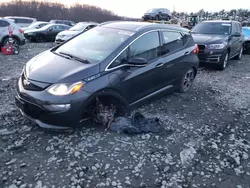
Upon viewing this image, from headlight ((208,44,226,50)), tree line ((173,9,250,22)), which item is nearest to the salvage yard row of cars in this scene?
headlight ((208,44,226,50))

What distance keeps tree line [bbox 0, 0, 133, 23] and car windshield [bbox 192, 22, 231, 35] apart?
1598 inches

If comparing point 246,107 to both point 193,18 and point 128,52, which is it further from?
point 193,18

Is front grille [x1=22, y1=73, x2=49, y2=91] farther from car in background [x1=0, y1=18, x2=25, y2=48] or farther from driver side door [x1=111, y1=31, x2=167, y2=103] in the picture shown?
car in background [x1=0, y1=18, x2=25, y2=48]

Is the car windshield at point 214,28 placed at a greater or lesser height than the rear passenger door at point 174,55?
greater

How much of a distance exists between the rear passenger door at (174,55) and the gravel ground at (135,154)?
2.41 feet

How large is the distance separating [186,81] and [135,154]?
306 cm

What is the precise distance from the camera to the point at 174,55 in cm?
491

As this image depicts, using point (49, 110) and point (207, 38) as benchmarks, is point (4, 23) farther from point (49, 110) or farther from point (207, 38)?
point (49, 110)

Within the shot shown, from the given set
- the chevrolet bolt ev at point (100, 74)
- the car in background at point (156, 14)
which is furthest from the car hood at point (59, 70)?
the car in background at point (156, 14)

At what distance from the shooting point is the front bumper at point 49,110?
10.7ft

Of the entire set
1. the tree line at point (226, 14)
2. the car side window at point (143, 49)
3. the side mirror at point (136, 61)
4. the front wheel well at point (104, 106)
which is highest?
the tree line at point (226, 14)

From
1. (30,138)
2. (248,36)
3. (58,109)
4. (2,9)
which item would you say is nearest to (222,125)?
(58,109)

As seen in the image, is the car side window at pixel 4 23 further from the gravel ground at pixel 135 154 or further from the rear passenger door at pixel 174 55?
the rear passenger door at pixel 174 55

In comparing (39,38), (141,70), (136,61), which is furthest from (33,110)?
(39,38)
